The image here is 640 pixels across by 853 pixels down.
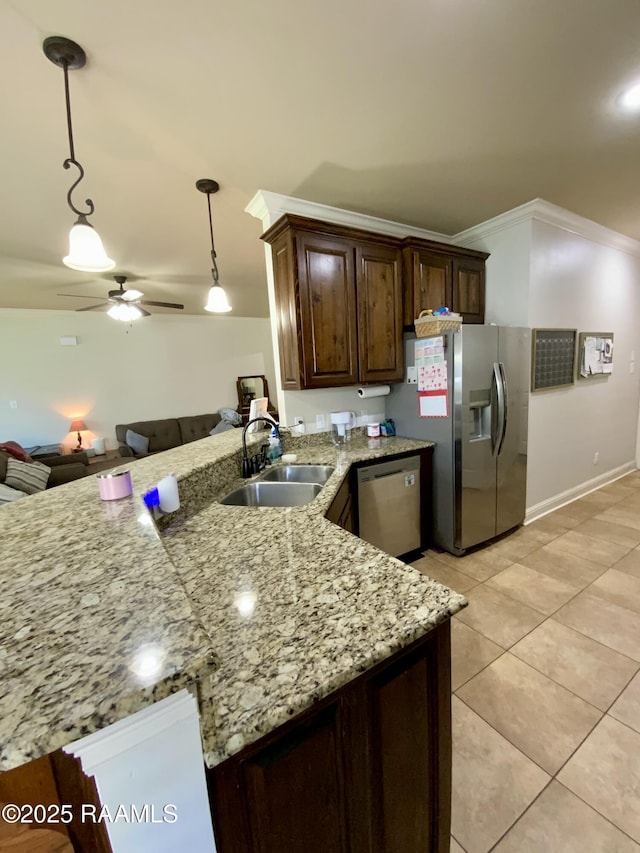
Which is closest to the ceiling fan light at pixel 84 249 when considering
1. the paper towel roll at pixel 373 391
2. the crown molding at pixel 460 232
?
the crown molding at pixel 460 232

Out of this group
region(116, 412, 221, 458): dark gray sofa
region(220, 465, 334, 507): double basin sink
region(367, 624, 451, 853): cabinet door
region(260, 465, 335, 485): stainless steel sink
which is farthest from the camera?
region(116, 412, 221, 458): dark gray sofa

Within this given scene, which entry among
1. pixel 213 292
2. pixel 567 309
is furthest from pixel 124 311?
pixel 567 309

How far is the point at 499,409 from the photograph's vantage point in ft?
8.06

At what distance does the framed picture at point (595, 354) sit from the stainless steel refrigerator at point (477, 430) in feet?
3.19

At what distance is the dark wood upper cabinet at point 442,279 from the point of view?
2596mm

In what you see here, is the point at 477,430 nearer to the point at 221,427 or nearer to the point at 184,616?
the point at 184,616

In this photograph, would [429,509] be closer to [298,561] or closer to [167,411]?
[298,561]

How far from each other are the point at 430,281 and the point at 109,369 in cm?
503

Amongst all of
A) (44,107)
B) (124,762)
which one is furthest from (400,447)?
(44,107)

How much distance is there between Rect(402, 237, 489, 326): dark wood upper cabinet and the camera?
260 centimetres

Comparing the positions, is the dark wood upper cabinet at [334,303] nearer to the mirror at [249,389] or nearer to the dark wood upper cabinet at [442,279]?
the dark wood upper cabinet at [442,279]

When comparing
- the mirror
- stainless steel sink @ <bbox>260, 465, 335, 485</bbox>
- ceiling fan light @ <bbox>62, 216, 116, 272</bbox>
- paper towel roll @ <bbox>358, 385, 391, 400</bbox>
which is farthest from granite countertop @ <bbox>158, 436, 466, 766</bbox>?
the mirror

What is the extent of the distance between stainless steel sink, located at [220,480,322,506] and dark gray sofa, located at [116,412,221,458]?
12.5ft

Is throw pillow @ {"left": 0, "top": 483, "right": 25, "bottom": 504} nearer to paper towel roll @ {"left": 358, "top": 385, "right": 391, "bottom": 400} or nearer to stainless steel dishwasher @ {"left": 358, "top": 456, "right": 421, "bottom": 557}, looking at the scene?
stainless steel dishwasher @ {"left": 358, "top": 456, "right": 421, "bottom": 557}
